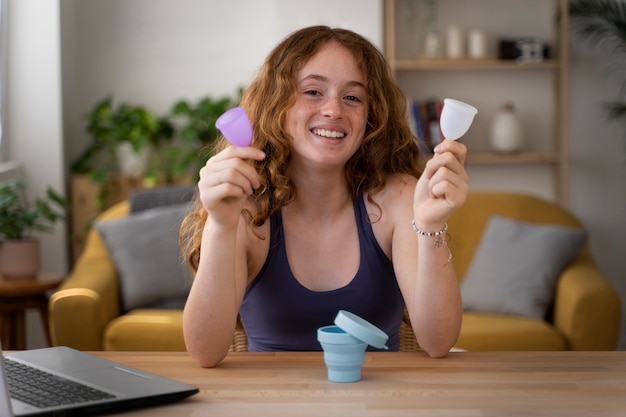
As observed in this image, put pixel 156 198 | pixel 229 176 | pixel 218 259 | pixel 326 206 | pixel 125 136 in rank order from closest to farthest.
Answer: pixel 229 176 < pixel 218 259 < pixel 326 206 < pixel 156 198 < pixel 125 136

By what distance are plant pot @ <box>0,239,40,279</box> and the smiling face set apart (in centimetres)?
220

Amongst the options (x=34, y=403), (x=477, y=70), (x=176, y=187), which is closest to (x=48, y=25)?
(x=176, y=187)

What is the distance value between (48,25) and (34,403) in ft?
11.9

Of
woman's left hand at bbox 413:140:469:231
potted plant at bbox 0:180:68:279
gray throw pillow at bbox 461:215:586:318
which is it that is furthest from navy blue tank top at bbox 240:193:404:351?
potted plant at bbox 0:180:68:279

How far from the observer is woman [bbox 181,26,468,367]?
192cm

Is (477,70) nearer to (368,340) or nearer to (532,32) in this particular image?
(532,32)

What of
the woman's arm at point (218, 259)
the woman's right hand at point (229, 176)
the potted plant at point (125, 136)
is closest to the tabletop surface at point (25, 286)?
the potted plant at point (125, 136)

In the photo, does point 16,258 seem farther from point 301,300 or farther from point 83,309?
point 301,300

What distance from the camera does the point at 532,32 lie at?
16.3ft

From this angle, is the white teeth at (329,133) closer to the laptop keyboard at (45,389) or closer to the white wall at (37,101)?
the laptop keyboard at (45,389)

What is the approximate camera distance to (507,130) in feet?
15.8

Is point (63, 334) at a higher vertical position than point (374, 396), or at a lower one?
lower

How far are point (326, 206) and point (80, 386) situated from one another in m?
0.81

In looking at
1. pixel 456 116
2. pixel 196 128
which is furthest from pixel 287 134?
pixel 196 128
